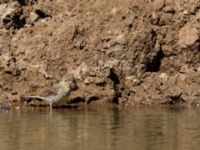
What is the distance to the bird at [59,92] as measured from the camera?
16094 mm

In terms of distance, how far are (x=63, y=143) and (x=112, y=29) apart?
A: 754cm

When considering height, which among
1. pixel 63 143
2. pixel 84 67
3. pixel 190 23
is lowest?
pixel 63 143

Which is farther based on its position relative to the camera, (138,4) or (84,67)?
(138,4)

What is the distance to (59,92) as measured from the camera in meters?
16.1

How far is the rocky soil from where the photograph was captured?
16.8m

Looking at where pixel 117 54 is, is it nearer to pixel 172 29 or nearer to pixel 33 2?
pixel 172 29

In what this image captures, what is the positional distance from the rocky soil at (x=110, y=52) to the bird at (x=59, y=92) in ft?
1.20

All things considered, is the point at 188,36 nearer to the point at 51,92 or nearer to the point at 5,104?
the point at 51,92

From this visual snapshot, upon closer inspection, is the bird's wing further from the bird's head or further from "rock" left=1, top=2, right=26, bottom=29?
"rock" left=1, top=2, right=26, bottom=29

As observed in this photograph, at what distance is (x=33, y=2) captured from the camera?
18578 mm

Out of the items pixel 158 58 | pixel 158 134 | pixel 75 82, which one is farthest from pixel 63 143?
pixel 158 58

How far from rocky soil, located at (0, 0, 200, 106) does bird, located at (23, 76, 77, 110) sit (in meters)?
0.37

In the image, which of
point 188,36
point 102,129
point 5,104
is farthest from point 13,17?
point 102,129

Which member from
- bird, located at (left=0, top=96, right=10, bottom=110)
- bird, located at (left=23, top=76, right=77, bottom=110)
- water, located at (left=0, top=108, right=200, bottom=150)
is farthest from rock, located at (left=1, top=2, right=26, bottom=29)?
water, located at (left=0, top=108, right=200, bottom=150)
